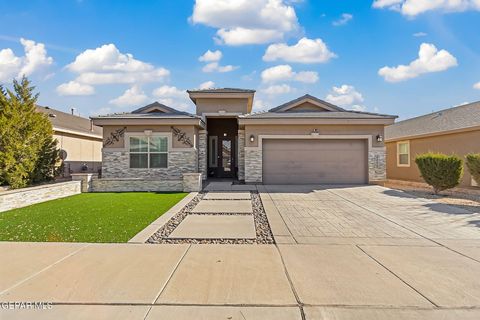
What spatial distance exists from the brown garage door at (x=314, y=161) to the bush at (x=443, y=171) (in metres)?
3.09

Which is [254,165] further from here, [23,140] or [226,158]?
[23,140]

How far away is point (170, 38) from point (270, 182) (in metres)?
9.01

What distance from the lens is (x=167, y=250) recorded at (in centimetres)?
512

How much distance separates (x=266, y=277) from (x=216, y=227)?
9.68ft

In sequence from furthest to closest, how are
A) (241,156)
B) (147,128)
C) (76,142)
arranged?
(76,142)
(241,156)
(147,128)

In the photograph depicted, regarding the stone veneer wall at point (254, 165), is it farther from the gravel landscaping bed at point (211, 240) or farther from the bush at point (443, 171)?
the bush at point (443, 171)

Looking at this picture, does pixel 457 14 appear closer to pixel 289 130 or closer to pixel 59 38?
pixel 289 130

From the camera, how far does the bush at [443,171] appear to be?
11.8 meters

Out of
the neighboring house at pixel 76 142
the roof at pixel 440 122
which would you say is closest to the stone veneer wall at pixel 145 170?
the neighboring house at pixel 76 142

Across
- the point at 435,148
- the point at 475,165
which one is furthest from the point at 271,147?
the point at 435,148

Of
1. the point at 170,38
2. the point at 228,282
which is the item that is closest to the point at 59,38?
the point at 170,38

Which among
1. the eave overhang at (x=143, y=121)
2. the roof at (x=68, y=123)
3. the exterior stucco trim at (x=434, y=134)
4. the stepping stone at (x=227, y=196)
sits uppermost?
the roof at (x=68, y=123)

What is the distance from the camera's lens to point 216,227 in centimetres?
679

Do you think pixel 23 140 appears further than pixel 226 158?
No
